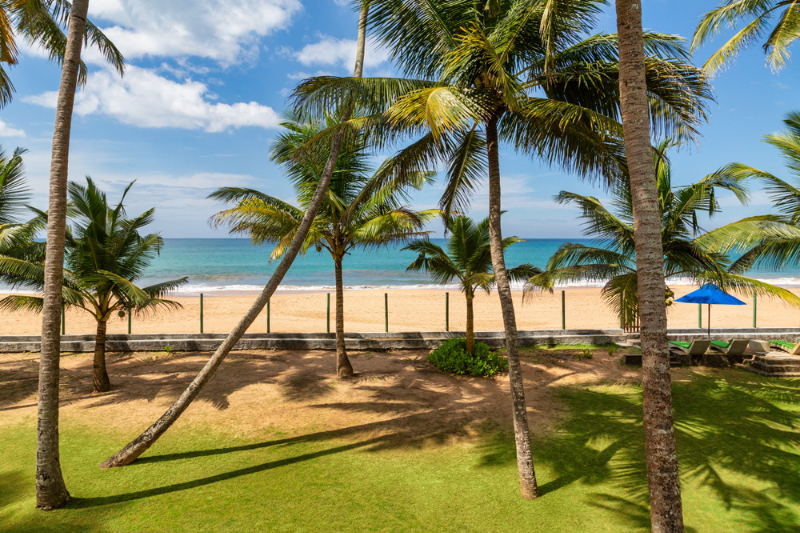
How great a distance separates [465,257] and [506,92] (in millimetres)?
6612

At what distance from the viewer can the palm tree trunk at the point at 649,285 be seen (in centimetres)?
345

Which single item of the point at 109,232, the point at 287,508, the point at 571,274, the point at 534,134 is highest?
the point at 534,134

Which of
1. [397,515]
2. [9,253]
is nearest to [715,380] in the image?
[397,515]

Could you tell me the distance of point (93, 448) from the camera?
6496 millimetres

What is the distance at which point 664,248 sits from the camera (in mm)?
9305

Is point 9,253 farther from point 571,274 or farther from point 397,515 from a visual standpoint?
point 571,274

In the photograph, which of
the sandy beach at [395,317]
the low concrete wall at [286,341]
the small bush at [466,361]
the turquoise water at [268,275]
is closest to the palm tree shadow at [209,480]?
the small bush at [466,361]

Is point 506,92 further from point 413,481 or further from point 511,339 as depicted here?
point 413,481

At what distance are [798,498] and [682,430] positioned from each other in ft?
6.66

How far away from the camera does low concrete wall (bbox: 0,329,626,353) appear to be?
12336mm

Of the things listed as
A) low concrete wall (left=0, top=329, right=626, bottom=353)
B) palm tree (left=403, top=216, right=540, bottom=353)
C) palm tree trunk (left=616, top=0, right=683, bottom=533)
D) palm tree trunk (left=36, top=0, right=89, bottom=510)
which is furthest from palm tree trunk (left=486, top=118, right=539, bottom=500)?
low concrete wall (left=0, top=329, right=626, bottom=353)

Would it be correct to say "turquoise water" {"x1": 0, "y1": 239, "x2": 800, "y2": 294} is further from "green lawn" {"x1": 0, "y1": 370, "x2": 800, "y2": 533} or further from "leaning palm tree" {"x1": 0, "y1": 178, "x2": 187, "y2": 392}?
"green lawn" {"x1": 0, "y1": 370, "x2": 800, "y2": 533}

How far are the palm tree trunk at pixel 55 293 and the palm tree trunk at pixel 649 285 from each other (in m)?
6.25

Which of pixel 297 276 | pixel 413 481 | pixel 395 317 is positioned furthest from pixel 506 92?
pixel 297 276
